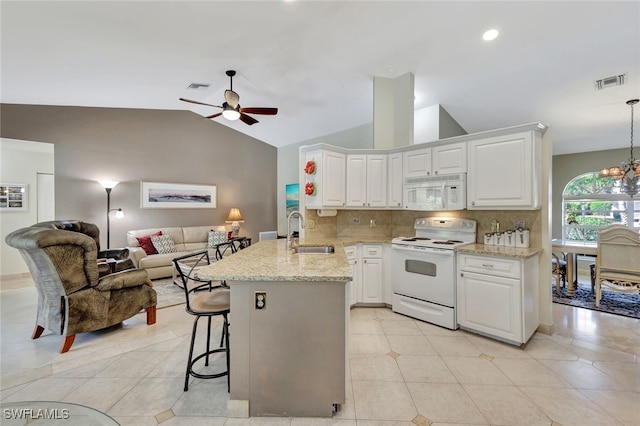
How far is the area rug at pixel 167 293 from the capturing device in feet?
12.5

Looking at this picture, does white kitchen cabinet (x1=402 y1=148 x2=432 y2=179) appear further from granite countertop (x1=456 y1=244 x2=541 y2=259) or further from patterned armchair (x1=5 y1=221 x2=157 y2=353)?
patterned armchair (x1=5 y1=221 x2=157 y2=353)

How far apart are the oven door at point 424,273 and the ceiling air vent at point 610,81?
3112 millimetres

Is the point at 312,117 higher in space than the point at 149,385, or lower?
higher

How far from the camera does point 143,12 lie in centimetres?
254

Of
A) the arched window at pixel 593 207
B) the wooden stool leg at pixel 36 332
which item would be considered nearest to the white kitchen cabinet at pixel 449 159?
the wooden stool leg at pixel 36 332

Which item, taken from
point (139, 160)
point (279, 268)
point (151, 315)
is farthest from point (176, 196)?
point (279, 268)

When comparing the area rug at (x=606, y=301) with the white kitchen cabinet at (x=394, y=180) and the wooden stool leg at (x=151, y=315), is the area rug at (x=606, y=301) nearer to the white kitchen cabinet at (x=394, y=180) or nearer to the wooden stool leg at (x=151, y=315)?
the white kitchen cabinet at (x=394, y=180)

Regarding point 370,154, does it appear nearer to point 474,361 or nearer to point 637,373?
point 474,361

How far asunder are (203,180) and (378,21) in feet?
16.6

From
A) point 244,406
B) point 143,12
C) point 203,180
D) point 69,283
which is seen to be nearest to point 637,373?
point 244,406

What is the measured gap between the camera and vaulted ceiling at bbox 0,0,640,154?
100 inches

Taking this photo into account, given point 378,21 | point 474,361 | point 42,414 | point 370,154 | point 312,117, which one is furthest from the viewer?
point 312,117

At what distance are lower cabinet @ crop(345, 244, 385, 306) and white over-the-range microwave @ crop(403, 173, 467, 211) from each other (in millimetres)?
738

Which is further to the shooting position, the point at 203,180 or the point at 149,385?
the point at 203,180
